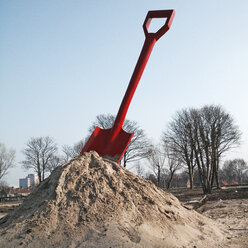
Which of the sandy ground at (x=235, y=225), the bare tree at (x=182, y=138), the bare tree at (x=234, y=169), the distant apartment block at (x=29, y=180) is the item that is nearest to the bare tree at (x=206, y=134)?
the bare tree at (x=182, y=138)

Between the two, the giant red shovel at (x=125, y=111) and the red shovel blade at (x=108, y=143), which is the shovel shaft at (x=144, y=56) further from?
the red shovel blade at (x=108, y=143)

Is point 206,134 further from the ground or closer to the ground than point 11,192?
further from the ground

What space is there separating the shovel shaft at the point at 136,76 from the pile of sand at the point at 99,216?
1.64 metres

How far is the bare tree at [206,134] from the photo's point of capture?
19719 millimetres

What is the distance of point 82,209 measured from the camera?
15.8 ft

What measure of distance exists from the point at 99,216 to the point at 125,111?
3.52 meters

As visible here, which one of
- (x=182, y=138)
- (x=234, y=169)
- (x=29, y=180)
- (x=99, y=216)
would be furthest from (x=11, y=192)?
(x=29, y=180)

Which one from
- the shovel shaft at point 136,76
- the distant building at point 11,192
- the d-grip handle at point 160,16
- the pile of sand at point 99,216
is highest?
the d-grip handle at point 160,16

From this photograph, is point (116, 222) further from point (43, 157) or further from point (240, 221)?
point (43, 157)

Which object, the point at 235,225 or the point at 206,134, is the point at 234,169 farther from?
the point at 235,225

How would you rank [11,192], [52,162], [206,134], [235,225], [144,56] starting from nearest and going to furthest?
[235,225] < [144,56] < [206,134] < [52,162] < [11,192]

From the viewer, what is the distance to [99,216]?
4680 mm

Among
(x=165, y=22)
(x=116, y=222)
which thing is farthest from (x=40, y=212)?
(x=165, y=22)

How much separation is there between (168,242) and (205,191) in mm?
15873
